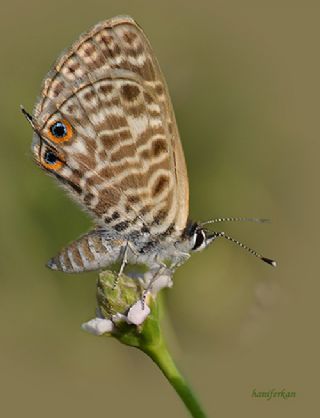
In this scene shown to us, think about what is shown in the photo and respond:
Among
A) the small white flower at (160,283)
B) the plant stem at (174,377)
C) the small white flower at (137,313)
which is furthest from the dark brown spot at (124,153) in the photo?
the plant stem at (174,377)

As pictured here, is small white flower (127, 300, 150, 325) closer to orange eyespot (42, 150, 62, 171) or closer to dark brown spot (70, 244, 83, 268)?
dark brown spot (70, 244, 83, 268)

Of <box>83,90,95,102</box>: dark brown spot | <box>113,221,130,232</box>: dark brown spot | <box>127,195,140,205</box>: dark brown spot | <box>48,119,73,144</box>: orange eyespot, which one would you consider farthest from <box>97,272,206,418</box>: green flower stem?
<box>83,90,95,102</box>: dark brown spot

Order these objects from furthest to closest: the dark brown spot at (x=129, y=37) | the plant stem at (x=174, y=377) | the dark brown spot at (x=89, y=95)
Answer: the dark brown spot at (x=89, y=95) < the dark brown spot at (x=129, y=37) < the plant stem at (x=174, y=377)

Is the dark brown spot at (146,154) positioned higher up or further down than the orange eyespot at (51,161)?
further down

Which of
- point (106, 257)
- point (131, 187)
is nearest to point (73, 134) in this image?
point (131, 187)

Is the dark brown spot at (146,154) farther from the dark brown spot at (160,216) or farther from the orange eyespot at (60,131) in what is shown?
the orange eyespot at (60,131)

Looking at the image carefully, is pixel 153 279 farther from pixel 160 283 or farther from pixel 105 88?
pixel 105 88

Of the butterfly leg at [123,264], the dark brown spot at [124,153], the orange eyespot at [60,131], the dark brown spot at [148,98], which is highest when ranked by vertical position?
the dark brown spot at [148,98]
